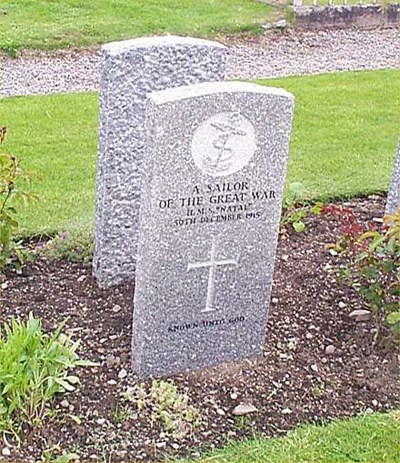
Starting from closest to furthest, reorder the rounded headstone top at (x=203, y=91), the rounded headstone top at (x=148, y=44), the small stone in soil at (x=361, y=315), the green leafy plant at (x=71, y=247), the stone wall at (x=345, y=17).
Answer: the rounded headstone top at (x=203, y=91) → the rounded headstone top at (x=148, y=44) → the small stone in soil at (x=361, y=315) → the green leafy plant at (x=71, y=247) → the stone wall at (x=345, y=17)

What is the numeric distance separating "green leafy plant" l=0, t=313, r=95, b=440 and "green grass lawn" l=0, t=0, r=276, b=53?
24.2ft

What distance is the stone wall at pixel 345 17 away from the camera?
1280cm

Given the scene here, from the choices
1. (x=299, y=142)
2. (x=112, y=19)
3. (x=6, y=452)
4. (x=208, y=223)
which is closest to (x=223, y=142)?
(x=208, y=223)

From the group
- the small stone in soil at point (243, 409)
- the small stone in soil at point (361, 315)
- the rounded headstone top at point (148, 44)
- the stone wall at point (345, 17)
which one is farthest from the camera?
the stone wall at point (345, 17)

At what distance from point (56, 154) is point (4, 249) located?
272 centimetres

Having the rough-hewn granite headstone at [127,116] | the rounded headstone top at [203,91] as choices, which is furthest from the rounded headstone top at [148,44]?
the rounded headstone top at [203,91]

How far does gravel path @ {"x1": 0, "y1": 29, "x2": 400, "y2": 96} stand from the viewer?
9.77 m

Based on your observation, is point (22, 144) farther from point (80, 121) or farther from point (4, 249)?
point (4, 249)

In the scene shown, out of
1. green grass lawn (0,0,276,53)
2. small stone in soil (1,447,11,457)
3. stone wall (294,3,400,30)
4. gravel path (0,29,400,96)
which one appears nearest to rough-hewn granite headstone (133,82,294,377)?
small stone in soil (1,447,11,457)

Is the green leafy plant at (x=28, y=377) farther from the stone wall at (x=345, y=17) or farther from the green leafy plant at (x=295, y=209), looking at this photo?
the stone wall at (x=345, y=17)

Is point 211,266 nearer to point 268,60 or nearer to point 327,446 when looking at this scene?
point 327,446

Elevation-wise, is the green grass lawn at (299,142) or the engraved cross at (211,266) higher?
the engraved cross at (211,266)

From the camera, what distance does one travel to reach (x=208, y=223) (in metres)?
4.14

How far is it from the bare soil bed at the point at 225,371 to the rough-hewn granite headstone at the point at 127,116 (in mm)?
220
